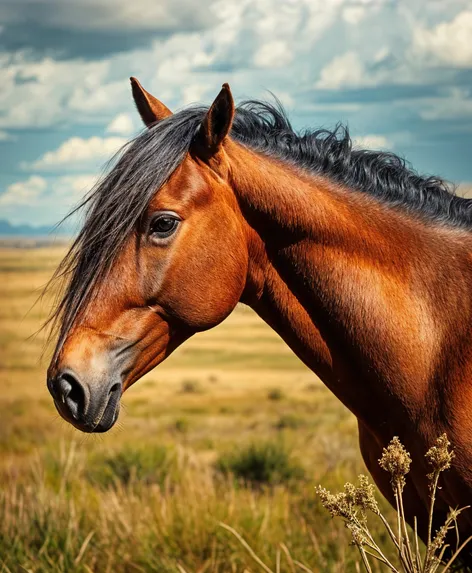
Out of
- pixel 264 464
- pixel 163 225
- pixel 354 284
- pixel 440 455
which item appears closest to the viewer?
pixel 440 455

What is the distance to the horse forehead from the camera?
2.77 meters

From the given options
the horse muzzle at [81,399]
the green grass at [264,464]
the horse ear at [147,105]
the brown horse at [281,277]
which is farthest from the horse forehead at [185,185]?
the green grass at [264,464]

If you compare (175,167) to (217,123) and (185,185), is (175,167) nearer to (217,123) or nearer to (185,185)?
(185,185)

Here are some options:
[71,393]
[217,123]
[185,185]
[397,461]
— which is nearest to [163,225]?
[185,185]

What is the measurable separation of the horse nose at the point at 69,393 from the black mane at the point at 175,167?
142 mm

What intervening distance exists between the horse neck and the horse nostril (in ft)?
2.58

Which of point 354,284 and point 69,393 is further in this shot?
point 354,284

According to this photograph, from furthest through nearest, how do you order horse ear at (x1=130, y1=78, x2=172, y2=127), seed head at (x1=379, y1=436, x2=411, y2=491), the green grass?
the green grass → horse ear at (x1=130, y1=78, x2=172, y2=127) → seed head at (x1=379, y1=436, x2=411, y2=491)

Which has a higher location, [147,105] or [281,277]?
[147,105]

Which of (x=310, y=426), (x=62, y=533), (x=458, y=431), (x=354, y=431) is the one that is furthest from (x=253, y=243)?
(x=310, y=426)

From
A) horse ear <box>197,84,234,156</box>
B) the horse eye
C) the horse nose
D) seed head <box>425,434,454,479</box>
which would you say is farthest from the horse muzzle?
seed head <box>425,434,454,479</box>

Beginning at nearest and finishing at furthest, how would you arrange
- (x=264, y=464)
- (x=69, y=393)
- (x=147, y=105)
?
(x=69, y=393) < (x=147, y=105) < (x=264, y=464)

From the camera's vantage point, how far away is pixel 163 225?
9.01 feet

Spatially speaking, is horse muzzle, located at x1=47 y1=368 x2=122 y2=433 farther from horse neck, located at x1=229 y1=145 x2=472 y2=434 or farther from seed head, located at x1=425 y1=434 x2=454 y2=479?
seed head, located at x1=425 y1=434 x2=454 y2=479
